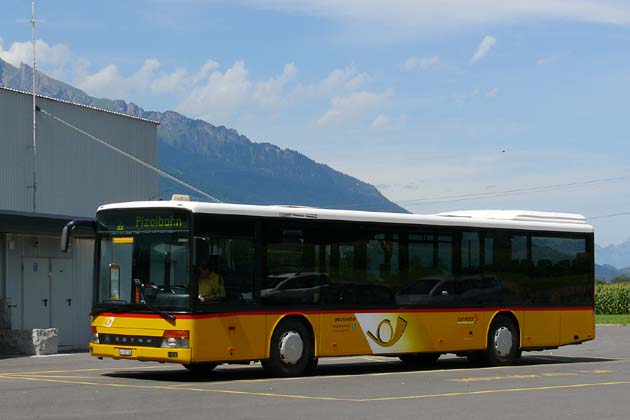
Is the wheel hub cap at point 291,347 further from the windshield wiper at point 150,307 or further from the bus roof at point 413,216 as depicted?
the windshield wiper at point 150,307

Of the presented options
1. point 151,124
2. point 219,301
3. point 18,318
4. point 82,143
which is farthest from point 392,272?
point 151,124

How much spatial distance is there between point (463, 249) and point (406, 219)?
5.71 feet

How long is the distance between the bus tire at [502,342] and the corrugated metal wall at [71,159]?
18173 mm

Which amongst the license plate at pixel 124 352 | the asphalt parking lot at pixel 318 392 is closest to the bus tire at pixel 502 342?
the asphalt parking lot at pixel 318 392

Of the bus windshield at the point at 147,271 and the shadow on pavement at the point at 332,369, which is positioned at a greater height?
the bus windshield at the point at 147,271

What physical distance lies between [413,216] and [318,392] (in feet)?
21.0

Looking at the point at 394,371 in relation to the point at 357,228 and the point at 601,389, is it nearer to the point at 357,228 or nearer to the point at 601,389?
the point at 357,228

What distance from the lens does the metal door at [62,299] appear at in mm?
29359

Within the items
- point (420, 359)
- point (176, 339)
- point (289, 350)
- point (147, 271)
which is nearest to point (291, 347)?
point (289, 350)

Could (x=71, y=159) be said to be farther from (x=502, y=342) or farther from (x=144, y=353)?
(x=144, y=353)

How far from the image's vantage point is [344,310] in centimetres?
2028

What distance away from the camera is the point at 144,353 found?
18.0 metres

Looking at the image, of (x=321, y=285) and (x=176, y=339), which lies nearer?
(x=176, y=339)

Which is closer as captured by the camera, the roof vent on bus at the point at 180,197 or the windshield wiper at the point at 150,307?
the windshield wiper at the point at 150,307
